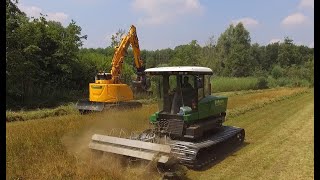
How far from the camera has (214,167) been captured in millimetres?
10172

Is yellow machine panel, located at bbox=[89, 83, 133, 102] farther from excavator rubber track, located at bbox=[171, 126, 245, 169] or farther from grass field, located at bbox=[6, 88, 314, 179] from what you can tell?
excavator rubber track, located at bbox=[171, 126, 245, 169]

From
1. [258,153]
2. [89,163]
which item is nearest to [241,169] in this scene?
[258,153]

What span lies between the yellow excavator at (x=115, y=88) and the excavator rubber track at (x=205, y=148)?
773 cm

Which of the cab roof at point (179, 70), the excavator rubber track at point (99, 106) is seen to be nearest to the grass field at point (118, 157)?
the cab roof at point (179, 70)

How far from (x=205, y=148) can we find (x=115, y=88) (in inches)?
377

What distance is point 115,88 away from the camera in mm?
19172

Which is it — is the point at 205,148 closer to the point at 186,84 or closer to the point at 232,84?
the point at 186,84

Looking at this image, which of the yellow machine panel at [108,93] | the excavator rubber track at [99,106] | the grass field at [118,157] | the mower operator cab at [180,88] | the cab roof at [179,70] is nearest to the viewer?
the grass field at [118,157]

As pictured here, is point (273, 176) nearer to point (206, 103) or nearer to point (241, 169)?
point (241, 169)

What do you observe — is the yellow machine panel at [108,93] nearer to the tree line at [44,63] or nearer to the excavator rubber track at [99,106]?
the excavator rubber track at [99,106]

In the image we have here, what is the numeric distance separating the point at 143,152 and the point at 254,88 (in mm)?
41191

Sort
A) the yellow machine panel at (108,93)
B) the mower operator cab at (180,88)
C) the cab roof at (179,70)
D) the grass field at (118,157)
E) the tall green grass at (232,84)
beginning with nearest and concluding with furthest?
the grass field at (118,157) < the cab roof at (179,70) < the mower operator cab at (180,88) < the yellow machine panel at (108,93) < the tall green grass at (232,84)

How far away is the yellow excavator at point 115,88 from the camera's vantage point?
1900 centimetres

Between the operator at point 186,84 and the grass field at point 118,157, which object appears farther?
the operator at point 186,84
